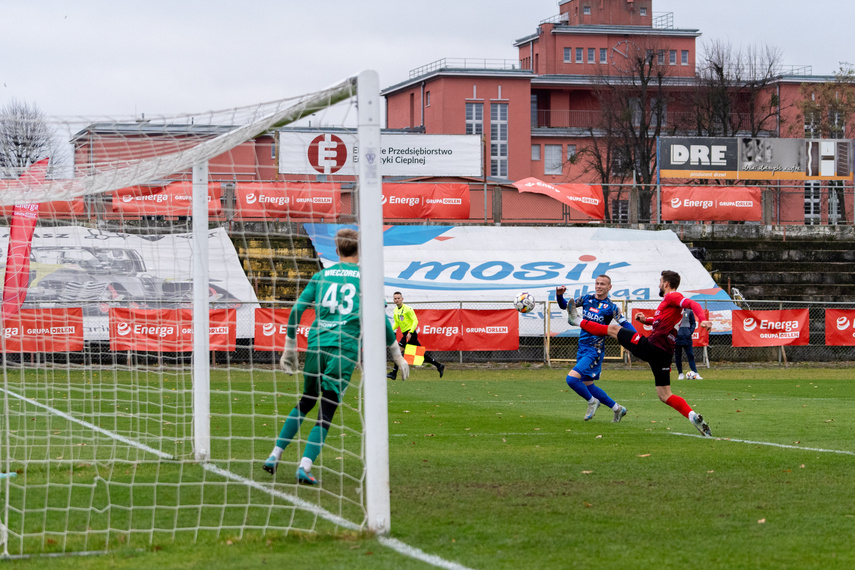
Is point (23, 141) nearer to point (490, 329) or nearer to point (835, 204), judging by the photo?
point (490, 329)

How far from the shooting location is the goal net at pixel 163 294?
608 centimetres

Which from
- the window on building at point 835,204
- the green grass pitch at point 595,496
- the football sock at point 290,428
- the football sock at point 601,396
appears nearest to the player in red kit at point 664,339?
the green grass pitch at point 595,496

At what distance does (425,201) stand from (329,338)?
24194 millimetres

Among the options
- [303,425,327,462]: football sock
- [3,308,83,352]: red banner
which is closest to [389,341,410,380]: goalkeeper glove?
[303,425,327,462]: football sock

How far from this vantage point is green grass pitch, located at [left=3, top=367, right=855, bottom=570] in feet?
17.3

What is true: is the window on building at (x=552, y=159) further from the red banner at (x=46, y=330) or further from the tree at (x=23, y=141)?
the tree at (x=23, y=141)

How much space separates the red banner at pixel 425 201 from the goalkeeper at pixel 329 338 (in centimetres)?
2377

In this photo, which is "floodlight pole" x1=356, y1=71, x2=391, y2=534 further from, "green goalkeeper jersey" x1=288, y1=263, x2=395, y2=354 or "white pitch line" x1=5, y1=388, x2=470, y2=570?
"green goalkeeper jersey" x1=288, y1=263, x2=395, y2=354

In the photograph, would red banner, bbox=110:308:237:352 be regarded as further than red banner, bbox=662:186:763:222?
No

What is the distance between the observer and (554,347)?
2516cm

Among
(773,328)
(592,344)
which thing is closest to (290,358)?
(592,344)

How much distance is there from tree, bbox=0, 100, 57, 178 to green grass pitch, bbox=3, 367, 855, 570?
2.92 m

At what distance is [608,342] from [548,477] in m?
18.6

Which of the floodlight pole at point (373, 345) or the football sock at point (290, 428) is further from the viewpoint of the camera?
the football sock at point (290, 428)
